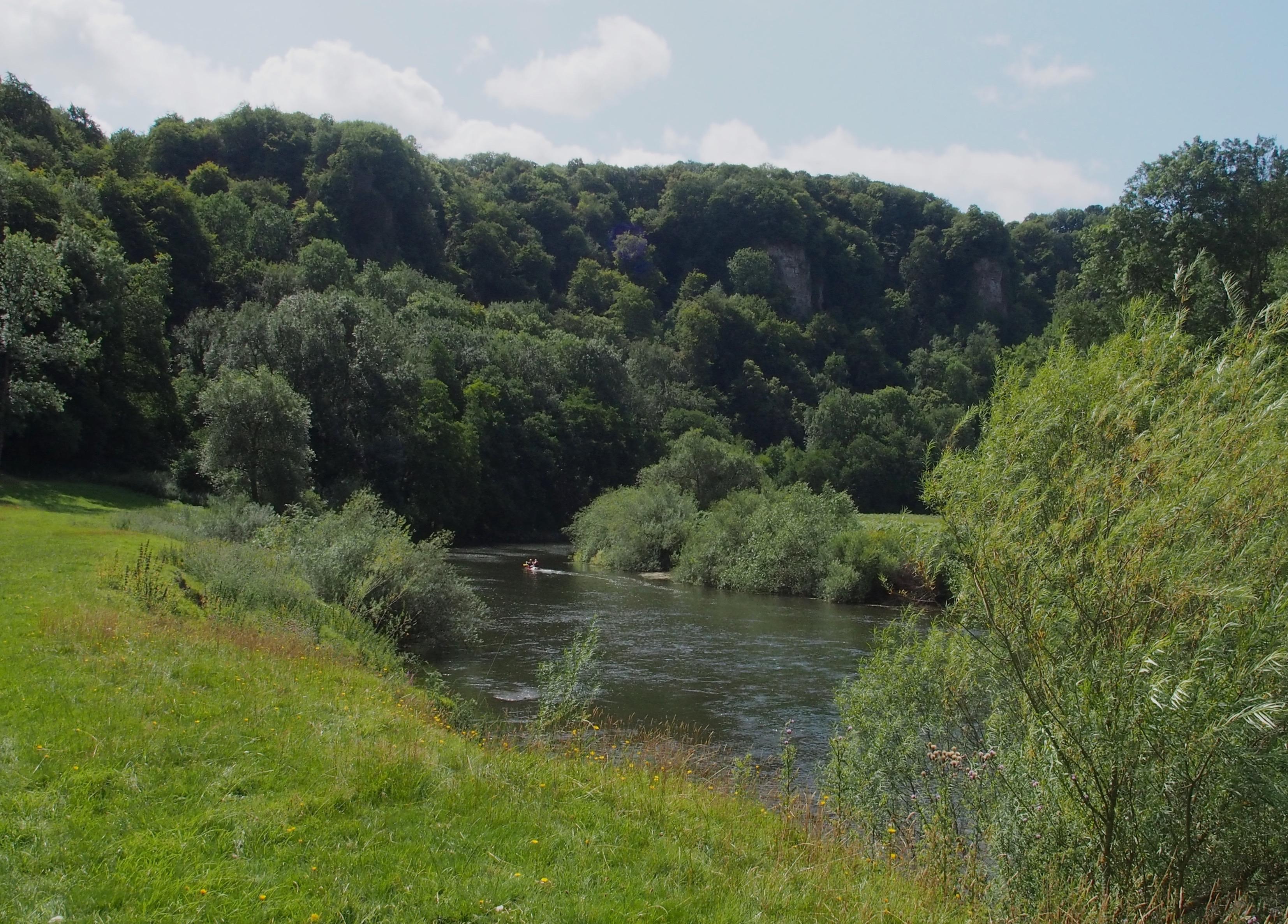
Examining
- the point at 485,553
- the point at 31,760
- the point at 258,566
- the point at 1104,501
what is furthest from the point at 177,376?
the point at 1104,501

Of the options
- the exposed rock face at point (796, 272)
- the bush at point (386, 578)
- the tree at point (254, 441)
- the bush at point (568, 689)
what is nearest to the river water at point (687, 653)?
the bush at point (386, 578)

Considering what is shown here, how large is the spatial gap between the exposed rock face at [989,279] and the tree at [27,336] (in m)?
122

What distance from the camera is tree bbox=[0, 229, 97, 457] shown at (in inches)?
1538

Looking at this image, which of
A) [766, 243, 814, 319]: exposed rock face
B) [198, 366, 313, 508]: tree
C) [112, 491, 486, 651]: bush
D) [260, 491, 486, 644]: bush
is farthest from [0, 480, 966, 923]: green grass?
[766, 243, 814, 319]: exposed rock face

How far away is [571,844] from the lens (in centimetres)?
744

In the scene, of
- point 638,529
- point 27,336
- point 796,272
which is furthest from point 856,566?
point 796,272

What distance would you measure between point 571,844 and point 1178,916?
188 inches

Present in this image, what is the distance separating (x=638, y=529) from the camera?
53.8 m

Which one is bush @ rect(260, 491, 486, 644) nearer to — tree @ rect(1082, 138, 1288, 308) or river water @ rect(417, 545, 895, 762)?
river water @ rect(417, 545, 895, 762)

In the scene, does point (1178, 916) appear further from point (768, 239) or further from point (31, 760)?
point (768, 239)

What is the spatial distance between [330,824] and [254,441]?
128 feet

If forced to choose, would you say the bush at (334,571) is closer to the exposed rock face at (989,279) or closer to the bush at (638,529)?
the bush at (638,529)

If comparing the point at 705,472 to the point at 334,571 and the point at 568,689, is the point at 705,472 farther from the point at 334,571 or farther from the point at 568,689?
the point at 568,689

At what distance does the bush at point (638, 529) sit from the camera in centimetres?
5322
